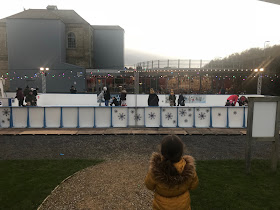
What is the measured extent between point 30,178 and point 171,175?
183 inches

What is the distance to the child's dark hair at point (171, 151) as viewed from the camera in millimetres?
2197

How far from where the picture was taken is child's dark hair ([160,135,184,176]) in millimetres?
2197

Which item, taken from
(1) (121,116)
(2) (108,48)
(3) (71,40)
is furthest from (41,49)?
(1) (121,116)

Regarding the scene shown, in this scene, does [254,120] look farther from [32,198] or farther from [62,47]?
[62,47]

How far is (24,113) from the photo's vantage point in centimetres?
1109

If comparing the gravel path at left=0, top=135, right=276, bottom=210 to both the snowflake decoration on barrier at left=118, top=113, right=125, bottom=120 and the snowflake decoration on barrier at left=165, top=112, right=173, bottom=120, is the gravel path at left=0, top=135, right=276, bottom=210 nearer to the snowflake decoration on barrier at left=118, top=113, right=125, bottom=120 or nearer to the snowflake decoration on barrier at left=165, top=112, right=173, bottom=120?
the snowflake decoration on barrier at left=118, top=113, right=125, bottom=120

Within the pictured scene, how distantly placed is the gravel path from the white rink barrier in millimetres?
1478

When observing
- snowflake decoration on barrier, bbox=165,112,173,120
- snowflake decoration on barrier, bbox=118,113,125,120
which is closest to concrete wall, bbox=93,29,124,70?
snowflake decoration on barrier, bbox=118,113,125,120

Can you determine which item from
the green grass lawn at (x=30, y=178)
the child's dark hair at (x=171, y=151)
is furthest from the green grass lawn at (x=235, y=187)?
the green grass lawn at (x=30, y=178)

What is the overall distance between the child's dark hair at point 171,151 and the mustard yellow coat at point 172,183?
0.06 meters

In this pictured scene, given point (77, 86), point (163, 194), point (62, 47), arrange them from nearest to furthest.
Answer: point (163, 194), point (77, 86), point (62, 47)

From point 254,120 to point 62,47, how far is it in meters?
36.4

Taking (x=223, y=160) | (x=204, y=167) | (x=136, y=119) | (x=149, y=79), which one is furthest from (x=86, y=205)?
(x=149, y=79)

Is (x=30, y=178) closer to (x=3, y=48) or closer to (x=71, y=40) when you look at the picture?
(x=71, y=40)
